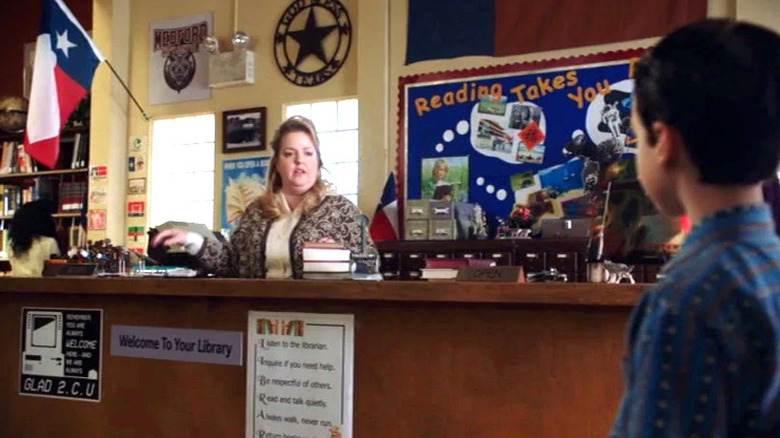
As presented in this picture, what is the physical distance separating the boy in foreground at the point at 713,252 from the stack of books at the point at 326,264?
158 cm

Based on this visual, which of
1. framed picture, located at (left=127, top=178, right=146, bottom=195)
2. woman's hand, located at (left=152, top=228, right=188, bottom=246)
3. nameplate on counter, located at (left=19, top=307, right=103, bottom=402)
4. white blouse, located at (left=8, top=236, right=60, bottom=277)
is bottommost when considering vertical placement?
nameplate on counter, located at (left=19, top=307, right=103, bottom=402)

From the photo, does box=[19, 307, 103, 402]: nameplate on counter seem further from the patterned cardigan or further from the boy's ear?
the boy's ear

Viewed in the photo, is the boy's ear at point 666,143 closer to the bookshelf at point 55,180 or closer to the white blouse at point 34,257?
the white blouse at point 34,257

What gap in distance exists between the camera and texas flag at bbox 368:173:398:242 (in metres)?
6.17

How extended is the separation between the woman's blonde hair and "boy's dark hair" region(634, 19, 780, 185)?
2.23 m

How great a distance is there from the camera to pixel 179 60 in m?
7.51

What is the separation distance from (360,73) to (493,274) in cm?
456

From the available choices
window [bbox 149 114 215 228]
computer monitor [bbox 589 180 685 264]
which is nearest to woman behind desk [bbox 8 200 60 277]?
window [bbox 149 114 215 228]

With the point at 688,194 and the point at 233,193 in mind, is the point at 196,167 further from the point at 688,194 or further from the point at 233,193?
the point at 688,194

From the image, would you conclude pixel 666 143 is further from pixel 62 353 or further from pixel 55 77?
pixel 55 77

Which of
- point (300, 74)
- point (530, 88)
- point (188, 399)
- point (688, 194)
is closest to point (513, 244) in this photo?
point (530, 88)

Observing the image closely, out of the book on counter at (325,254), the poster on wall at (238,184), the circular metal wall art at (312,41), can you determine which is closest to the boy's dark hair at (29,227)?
the poster on wall at (238,184)

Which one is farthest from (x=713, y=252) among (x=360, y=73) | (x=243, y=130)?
(x=243, y=130)

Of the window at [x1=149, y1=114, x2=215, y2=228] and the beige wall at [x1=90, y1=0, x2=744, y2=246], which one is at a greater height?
the beige wall at [x1=90, y1=0, x2=744, y2=246]
